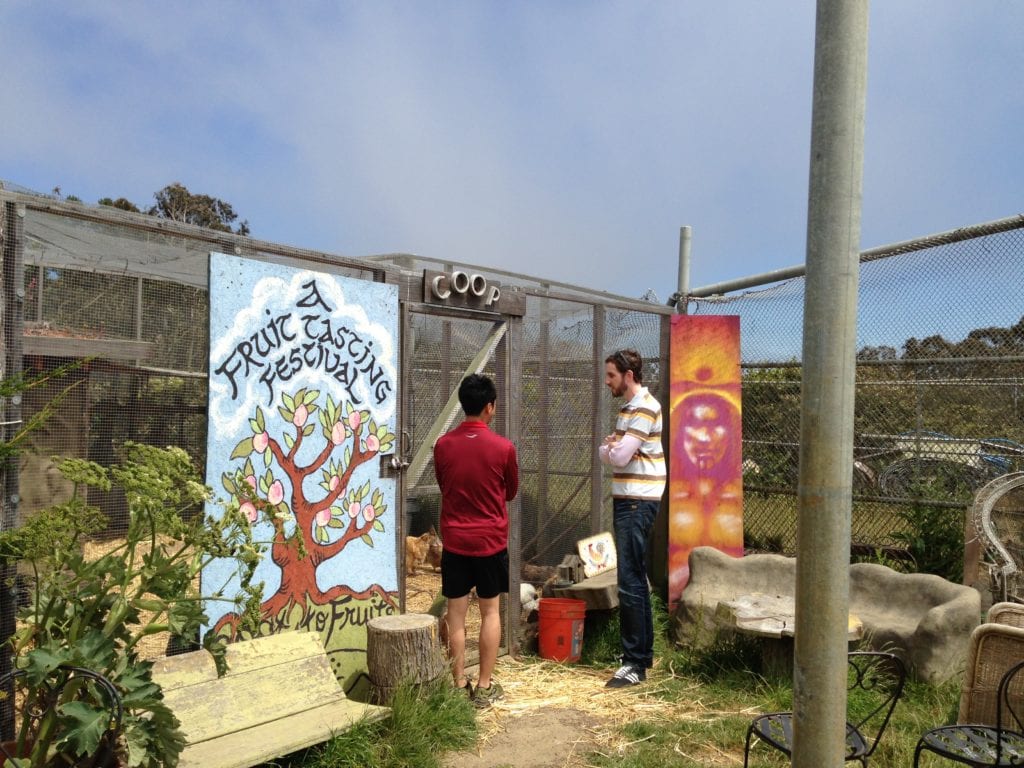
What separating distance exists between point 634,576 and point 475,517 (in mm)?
1296

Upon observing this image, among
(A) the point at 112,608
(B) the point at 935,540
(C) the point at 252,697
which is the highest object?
(A) the point at 112,608

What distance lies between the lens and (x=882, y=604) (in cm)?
575

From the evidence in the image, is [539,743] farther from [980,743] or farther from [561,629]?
[980,743]

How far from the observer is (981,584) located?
18.2 feet

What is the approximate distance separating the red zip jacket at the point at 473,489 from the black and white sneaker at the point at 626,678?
132cm

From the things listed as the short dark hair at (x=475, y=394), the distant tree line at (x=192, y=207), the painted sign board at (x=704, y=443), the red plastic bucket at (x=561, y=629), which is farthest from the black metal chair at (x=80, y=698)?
the distant tree line at (x=192, y=207)

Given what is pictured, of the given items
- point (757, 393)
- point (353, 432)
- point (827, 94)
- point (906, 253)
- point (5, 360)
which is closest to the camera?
point (827, 94)

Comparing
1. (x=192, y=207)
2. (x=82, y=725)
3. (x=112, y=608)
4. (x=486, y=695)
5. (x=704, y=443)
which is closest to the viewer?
(x=82, y=725)

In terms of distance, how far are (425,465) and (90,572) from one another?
2914 mm

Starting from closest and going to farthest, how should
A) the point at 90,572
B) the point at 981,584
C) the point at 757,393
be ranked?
the point at 90,572, the point at 981,584, the point at 757,393

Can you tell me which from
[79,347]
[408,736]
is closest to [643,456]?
[408,736]

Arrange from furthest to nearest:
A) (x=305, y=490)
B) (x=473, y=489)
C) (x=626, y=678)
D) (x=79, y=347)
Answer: (x=626, y=678)
(x=473, y=489)
(x=305, y=490)
(x=79, y=347)

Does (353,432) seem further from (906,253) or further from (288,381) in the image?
(906,253)

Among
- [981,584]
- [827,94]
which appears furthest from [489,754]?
[827,94]
